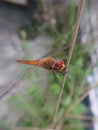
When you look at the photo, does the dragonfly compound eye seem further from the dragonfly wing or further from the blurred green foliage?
the blurred green foliage

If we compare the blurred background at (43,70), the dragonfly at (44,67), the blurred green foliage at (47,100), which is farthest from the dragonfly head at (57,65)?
the blurred green foliage at (47,100)

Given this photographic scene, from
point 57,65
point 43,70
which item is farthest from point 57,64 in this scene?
point 43,70

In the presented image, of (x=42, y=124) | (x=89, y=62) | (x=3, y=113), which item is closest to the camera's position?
(x=42, y=124)

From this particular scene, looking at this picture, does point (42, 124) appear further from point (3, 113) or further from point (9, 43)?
point (9, 43)

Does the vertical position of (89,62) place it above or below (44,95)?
above

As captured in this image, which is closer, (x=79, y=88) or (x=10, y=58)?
(x=79, y=88)

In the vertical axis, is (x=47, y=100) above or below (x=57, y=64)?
above

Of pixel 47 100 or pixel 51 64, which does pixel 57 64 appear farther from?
pixel 47 100

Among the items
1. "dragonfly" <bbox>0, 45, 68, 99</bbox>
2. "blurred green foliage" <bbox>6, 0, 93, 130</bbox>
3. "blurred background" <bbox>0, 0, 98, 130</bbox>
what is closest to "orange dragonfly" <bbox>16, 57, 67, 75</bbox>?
"dragonfly" <bbox>0, 45, 68, 99</bbox>

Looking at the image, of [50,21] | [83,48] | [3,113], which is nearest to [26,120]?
[3,113]
